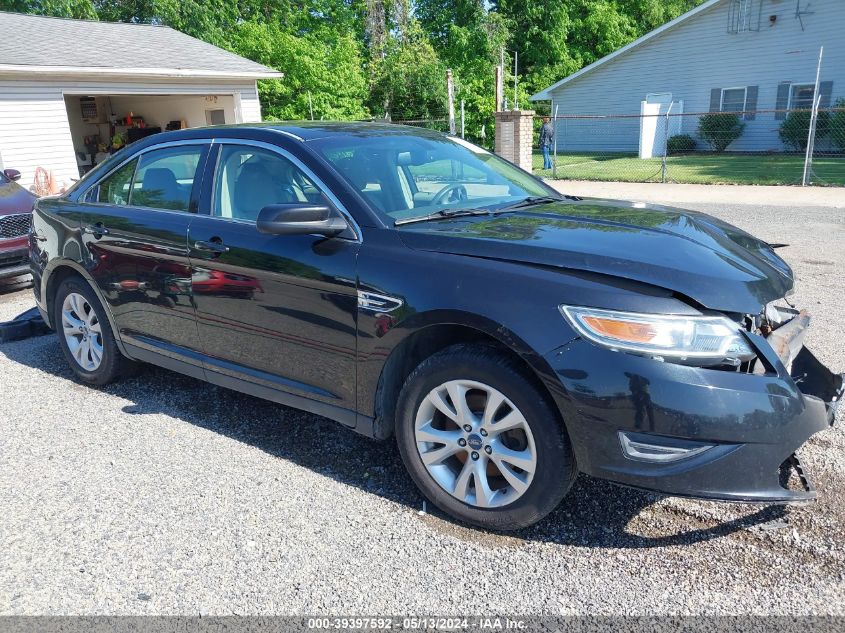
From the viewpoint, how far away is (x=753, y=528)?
296 centimetres

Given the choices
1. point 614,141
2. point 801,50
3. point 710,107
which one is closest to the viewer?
point 801,50

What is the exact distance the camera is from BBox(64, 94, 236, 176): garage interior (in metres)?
21.1

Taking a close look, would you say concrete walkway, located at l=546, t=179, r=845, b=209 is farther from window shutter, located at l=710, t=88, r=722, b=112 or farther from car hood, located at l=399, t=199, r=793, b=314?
window shutter, located at l=710, t=88, r=722, b=112

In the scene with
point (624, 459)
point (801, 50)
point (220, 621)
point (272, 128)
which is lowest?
point (220, 621)

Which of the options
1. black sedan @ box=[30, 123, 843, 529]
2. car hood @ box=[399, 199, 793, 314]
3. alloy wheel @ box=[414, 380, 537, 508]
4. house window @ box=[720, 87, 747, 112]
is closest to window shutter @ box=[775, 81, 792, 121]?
A: house window @ box=[720, 87, 747, 112]

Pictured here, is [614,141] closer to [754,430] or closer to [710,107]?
[710,107]

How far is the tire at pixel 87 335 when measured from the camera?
4617mm

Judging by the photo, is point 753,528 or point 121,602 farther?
point 753,528

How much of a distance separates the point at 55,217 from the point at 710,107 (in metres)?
26.1

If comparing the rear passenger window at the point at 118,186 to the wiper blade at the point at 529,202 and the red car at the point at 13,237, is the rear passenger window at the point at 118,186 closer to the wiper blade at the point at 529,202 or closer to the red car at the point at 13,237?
the wiper blade at the point at 529,202

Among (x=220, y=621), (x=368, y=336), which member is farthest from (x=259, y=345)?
(x=220, y=621)

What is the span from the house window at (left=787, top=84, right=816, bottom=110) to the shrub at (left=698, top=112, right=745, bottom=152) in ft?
5.77

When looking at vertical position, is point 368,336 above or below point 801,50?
below

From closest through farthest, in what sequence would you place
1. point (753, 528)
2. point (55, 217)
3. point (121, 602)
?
point (121, 602)
point (753, 528)
point (55, 217)
